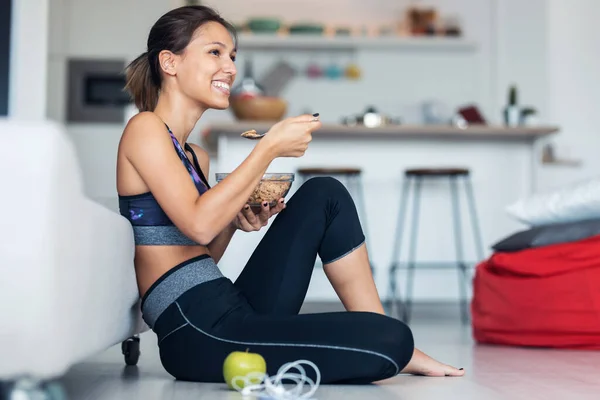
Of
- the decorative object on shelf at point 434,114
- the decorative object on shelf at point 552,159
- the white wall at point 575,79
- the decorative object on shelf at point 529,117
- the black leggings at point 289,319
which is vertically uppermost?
the white wall at point 575,79

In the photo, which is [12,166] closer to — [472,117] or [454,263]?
[454,263]

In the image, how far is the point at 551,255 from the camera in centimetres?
346

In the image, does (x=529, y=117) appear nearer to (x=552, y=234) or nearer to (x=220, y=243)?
(x=552, y=234)

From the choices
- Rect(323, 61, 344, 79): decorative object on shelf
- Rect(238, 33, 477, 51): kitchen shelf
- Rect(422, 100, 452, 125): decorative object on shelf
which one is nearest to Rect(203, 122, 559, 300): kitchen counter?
Rect(422, 100, 452, 125): decorative object on shelf

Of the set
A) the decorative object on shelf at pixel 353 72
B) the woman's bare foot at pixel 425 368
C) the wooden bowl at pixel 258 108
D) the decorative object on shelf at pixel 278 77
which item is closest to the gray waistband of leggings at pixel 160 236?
the woman's bare foot at pixel 425 368

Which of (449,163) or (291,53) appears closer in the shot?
(449,163)

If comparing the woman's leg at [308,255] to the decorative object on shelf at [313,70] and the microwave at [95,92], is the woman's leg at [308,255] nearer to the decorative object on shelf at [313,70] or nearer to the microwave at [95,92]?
the microwave at [95,92]

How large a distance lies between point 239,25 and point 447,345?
4971mm

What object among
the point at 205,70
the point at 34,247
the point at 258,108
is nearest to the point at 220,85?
the point at 205,70

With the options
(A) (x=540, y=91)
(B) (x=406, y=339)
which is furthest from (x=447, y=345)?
(A) (x=540, y=91)

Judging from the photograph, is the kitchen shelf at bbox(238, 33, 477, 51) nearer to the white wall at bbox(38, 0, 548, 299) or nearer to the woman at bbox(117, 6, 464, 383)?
the white wall at bbox(38, 0, 548, 299)

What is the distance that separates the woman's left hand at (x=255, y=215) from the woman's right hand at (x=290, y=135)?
22 cm

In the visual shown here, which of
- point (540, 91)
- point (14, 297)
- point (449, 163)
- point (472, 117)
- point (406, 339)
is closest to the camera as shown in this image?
point (14, 297)

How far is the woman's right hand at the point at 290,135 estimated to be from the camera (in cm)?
192
